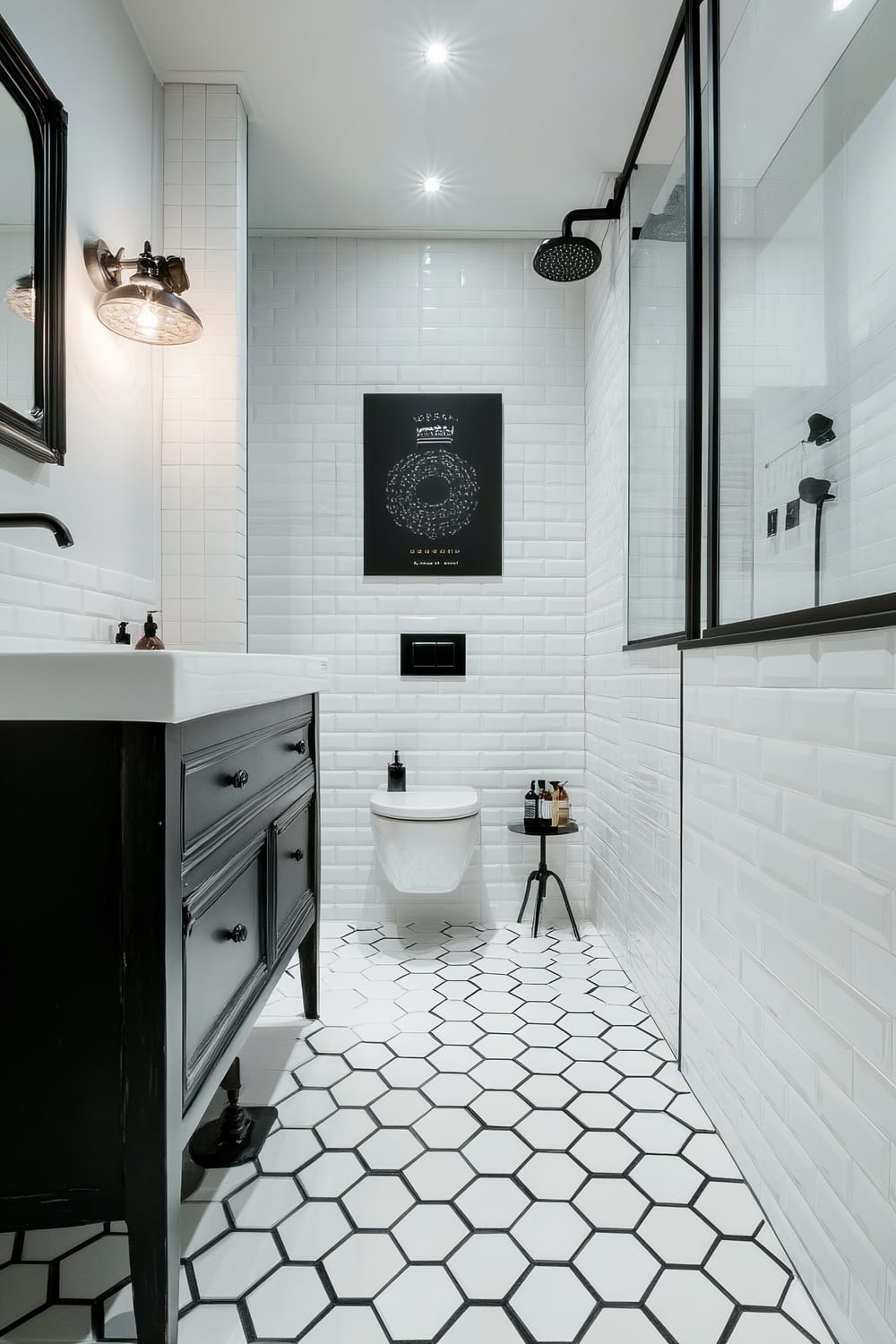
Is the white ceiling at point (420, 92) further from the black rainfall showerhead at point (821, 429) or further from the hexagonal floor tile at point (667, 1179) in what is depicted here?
the hexagonal floor tile at point (667, 1179)

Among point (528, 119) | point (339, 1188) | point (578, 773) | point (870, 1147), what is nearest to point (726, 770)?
point (870, 1147)

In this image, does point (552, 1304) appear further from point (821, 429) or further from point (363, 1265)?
point (821, 429)

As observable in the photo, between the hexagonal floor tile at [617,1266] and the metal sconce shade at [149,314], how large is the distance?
6.85 feet

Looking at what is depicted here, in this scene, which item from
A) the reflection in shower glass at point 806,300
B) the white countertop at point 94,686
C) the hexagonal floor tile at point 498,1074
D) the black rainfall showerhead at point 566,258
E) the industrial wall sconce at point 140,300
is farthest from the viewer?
the black rainfall showerhead at point 566,258

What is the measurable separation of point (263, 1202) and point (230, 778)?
740mm

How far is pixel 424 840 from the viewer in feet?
7.79

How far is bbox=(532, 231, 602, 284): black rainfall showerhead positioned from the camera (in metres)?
2.34

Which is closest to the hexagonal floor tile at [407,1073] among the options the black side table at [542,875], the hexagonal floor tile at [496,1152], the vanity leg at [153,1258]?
the hexagonal floor tile at [496,1152]

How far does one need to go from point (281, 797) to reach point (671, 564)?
3.73 ft

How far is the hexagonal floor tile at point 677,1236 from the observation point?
1157 millimetres

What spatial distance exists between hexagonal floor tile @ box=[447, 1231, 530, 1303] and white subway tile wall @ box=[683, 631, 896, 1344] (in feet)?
1.40

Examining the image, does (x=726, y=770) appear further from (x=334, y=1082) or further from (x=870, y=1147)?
(x=334, y=1082)

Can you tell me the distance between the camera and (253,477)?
291cm

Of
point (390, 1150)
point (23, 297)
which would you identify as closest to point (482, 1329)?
point (390, 1150)
